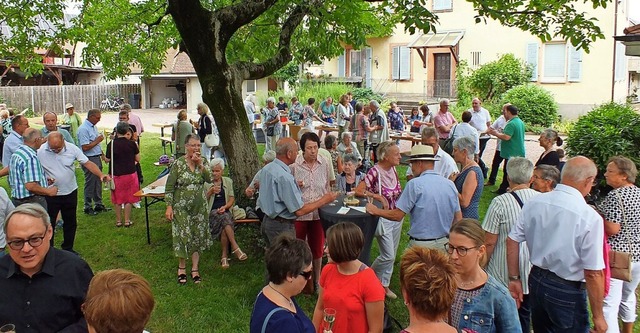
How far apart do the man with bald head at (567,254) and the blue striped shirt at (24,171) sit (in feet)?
17.2

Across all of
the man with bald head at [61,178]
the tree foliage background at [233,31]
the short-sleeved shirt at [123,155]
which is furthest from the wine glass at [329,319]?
the short-sleeved shirt at [123,155]

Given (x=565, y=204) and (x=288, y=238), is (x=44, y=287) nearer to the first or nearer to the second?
(x=288, y=238)

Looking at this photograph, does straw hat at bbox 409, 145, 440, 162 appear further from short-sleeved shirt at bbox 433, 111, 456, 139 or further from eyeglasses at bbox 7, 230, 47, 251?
short-sleeved shirt at bbox 433, 111, 456, 139

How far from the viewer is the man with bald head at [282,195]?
17.6ft

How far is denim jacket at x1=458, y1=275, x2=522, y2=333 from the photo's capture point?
2846 mm

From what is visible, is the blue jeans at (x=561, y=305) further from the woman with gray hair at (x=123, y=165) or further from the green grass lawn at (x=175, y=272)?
the woman with gray hair at (x=123, y=165)

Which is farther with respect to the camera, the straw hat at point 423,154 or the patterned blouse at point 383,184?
the patterned blouse at point 383,184

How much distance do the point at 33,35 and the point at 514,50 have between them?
72.7ft

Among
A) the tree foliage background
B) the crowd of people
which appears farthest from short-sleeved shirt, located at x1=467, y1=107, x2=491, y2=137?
the crowd of people

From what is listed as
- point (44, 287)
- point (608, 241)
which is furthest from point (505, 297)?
point (44, 287)

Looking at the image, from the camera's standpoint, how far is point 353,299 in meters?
3.34

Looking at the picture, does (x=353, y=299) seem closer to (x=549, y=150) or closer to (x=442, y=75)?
(x=549, y=150)

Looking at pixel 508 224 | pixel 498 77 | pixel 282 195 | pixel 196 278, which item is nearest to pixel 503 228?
pixel 508 224

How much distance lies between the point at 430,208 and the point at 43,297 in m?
3.13
